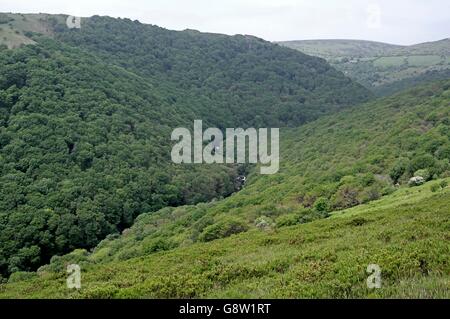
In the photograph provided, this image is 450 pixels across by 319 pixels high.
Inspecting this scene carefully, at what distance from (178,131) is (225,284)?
127 metres

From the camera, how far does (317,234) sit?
2594cm

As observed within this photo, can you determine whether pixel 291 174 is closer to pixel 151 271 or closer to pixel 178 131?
pixel 178 131

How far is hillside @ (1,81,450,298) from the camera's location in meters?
14.0

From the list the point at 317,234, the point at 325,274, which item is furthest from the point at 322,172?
the point at 325,274

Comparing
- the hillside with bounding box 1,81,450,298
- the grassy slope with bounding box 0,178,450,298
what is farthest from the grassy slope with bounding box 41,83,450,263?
the grassy slope with bounding box 0,178,450,298

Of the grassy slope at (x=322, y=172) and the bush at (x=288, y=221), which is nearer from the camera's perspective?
the bush at (x=288, y=221)

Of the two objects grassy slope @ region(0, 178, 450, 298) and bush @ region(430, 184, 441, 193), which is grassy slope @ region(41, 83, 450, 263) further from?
grassy slope @ region(0, 178, 450, 298)

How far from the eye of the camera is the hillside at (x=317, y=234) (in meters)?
14.0

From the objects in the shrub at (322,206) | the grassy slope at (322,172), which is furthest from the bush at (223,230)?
the shrub at (322,206)

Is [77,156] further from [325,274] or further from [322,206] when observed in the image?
[325,274]

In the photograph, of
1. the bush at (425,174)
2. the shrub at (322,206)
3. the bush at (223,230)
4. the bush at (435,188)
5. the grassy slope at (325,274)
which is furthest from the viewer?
the bush at (425,174)

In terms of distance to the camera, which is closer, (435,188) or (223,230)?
(435,188)

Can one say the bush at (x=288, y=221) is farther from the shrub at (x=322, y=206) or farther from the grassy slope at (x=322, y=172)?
the shrub at (x=322, y=206)

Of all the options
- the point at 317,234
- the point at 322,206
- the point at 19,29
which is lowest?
the point at 322,206
